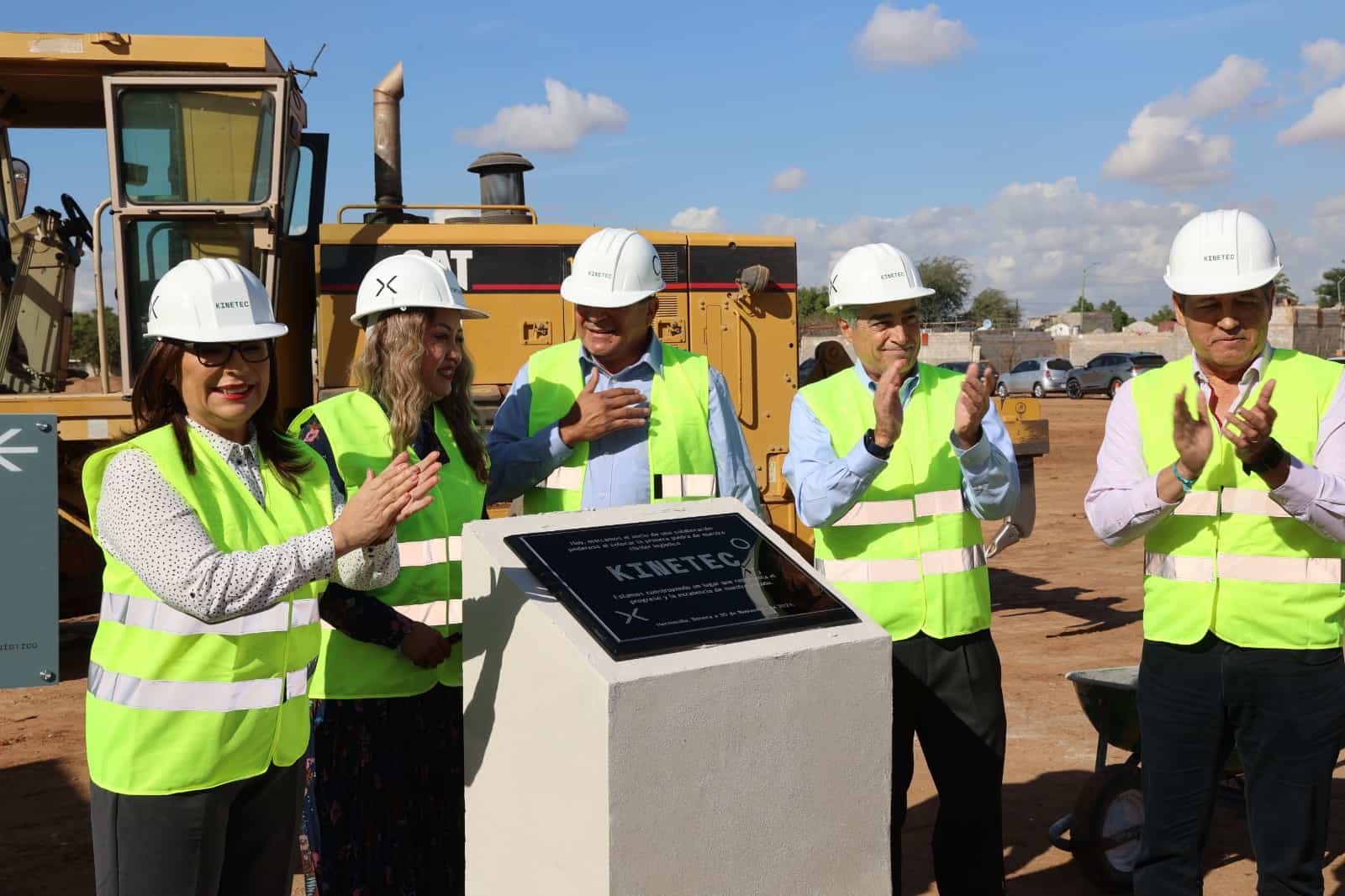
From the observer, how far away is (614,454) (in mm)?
3523

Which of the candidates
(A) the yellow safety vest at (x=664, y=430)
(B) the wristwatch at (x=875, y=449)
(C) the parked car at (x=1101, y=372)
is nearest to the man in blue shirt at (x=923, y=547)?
(B) the wristwatch at (x=875, y=449)

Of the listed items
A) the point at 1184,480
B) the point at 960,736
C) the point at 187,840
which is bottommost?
the point at 960,736

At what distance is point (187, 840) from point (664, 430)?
A: 1666 mm

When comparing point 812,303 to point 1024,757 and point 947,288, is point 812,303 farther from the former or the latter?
point 1024,757

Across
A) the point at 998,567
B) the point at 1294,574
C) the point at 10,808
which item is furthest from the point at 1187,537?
the point at 998,567

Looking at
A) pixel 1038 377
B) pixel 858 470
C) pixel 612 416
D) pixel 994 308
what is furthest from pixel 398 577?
pixel 994 308

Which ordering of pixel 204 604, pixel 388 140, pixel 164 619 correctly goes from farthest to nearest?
pixel 388 140 < pixel 164 619 < pixel 204 604

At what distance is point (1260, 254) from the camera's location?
9.96 ft

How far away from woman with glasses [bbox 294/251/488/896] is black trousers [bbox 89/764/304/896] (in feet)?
1.20

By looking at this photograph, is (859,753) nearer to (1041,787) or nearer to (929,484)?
(929,484)

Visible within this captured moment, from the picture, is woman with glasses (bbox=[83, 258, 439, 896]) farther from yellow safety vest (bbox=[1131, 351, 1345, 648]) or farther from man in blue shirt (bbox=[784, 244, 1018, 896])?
yellow safety vest (bbox=[1131, 351, 1345, 648])

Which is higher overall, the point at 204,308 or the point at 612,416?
the point at 204,308

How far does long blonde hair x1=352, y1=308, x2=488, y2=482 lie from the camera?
3020 mm

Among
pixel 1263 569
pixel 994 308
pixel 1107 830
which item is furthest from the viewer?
pixel 994 308
